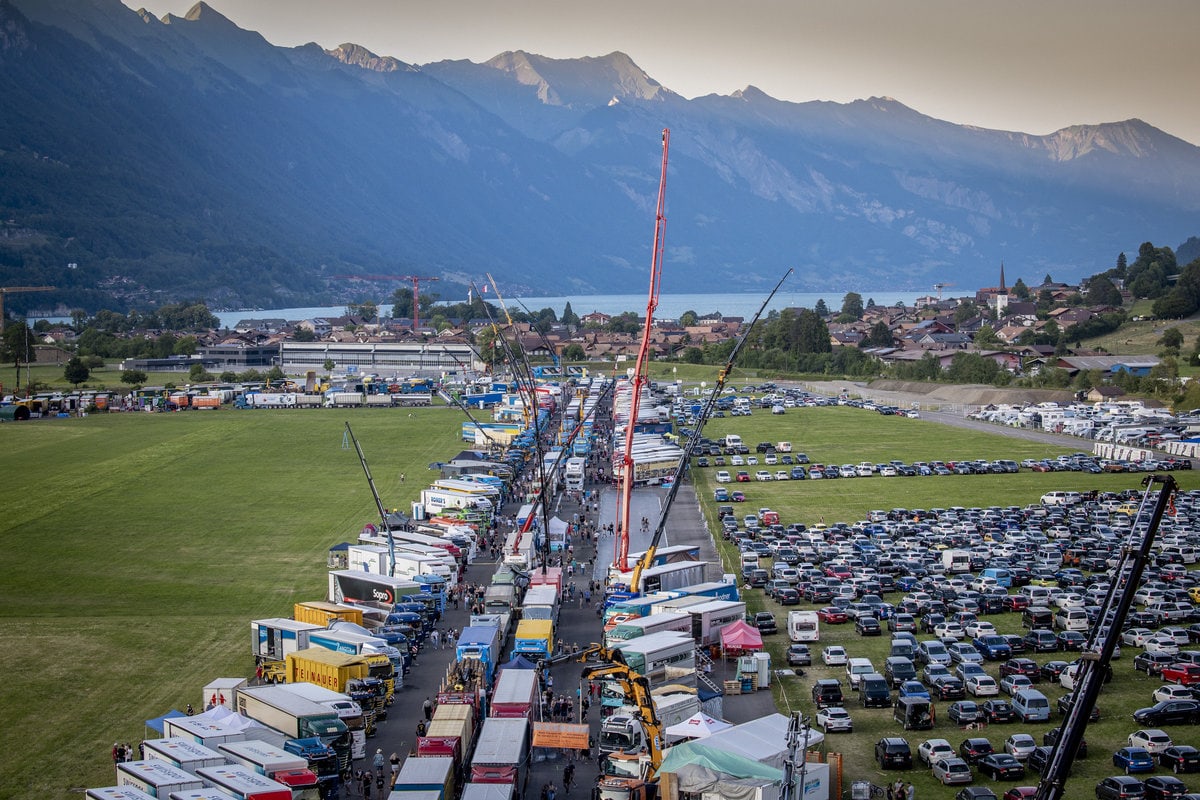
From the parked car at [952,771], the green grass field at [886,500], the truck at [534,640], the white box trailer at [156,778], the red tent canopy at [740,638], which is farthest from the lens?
the red tent canopy at [740,638]

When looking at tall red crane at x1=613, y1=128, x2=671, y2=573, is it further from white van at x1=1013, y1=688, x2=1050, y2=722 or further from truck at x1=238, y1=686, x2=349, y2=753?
truck at x1=238, y1=686, x2=349, y2=753

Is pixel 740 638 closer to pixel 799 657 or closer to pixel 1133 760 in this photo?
pixel 799 657

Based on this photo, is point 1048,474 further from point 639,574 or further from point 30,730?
point 30,730

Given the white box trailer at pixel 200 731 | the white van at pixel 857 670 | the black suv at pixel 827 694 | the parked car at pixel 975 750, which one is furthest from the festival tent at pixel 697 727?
the white box trailer at pixel 200 731

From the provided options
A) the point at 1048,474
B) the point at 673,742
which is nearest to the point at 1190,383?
the point at 1048,474

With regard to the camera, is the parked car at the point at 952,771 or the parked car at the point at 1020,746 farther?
the parked car at the point at 1020,746

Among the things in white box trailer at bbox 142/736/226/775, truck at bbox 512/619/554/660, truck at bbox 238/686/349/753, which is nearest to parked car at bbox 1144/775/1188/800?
truck at bbox 512/619/554/660

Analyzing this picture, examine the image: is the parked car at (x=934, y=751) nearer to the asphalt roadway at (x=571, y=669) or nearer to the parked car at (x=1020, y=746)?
the parked car at (x=1020, y=746)

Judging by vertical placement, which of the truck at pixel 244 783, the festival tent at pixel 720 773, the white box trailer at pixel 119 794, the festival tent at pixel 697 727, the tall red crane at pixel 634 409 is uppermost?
the tall red crane at pixel 634 409
